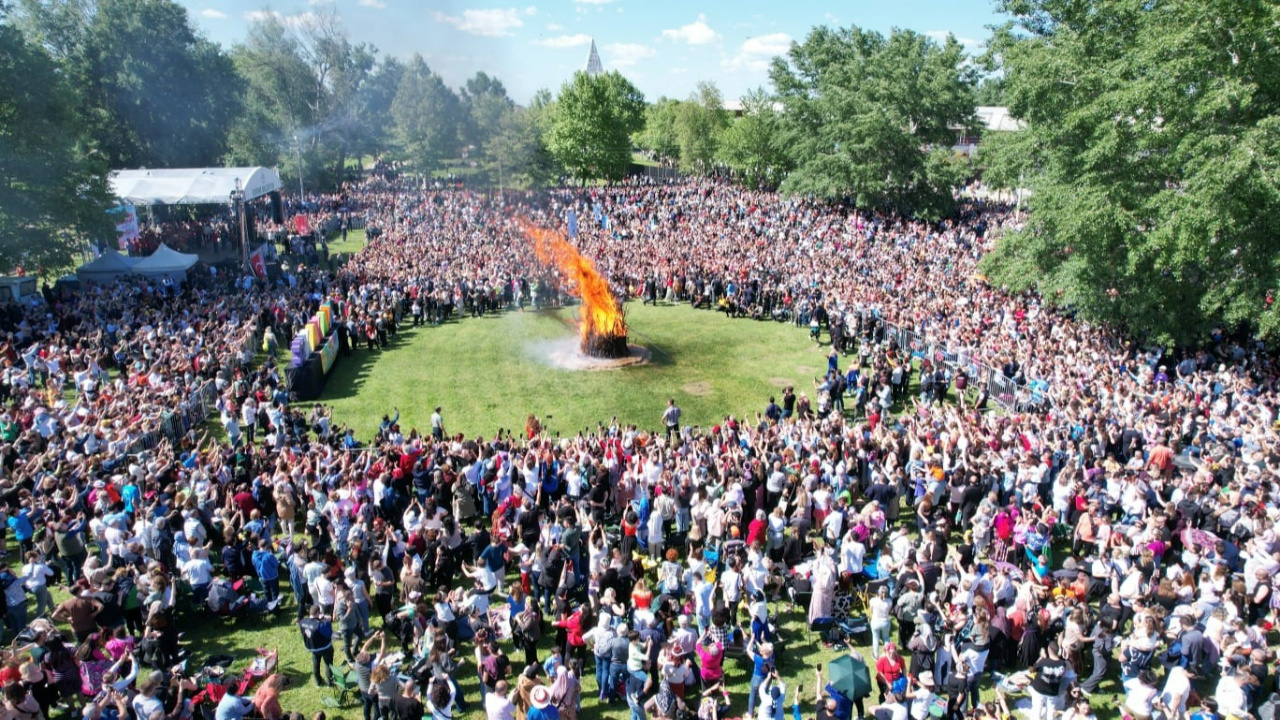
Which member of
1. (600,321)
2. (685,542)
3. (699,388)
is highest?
(600,321)

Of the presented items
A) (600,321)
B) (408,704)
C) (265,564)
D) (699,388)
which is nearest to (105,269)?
(600,321)

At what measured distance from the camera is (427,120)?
65188 millimetres

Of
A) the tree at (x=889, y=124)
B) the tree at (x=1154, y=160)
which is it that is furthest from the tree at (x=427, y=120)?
the tree at (x=1154, y=160)

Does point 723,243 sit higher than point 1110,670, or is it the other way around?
point 723,243

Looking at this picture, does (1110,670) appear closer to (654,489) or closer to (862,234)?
(654,489)

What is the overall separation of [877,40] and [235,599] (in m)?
50.4

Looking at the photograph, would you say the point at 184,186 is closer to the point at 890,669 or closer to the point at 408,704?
the point at 408,704

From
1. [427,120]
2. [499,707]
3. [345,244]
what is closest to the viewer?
[499,707]

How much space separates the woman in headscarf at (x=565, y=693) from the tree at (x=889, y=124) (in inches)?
1478

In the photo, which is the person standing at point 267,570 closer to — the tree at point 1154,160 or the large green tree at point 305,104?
the tree at point 1154,160

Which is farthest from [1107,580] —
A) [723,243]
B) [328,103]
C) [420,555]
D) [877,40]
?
[328,103]

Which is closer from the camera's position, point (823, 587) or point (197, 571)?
point (823, 587)

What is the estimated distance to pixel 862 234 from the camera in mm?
39031

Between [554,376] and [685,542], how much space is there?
10915 millimetres
